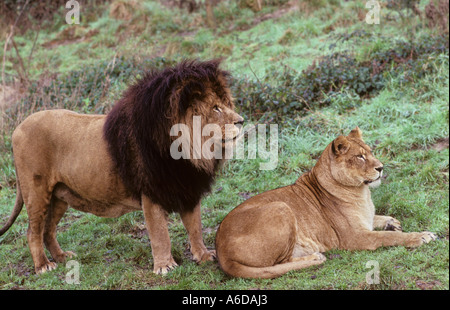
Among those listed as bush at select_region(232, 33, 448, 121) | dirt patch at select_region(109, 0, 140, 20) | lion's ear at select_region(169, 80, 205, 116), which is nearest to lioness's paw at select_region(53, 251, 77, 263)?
lion's ear at select_region(169, 80, 205, 116)

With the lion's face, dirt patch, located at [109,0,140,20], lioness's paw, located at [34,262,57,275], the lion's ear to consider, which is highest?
dirt patch, located at [109,0,140,20]

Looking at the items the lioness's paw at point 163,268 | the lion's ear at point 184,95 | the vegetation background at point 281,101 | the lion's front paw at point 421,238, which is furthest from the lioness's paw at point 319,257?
the lion's ear at point 184,95

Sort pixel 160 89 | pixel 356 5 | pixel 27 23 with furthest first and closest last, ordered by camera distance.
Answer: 1. pixel 27 23
2. pixel 356 5
3. pixel 160 89

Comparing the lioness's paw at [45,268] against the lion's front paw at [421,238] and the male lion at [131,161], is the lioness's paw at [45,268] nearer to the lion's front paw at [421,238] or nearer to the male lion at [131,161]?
the male lion at [131,161]

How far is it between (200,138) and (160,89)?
550mm

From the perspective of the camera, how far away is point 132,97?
199 inches

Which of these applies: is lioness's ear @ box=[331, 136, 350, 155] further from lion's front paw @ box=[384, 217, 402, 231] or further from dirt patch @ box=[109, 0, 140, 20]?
dirt patch @ box=[109, 0, 140, 20]

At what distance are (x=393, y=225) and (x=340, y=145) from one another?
96 centimetres

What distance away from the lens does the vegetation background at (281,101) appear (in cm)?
508

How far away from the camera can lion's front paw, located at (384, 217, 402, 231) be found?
5.41 meters

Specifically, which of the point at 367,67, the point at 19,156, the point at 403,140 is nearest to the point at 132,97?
the point at 19,156

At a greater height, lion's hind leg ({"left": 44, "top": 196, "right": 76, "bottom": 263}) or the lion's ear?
the lion's ear

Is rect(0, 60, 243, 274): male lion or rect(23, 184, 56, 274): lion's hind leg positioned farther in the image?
rect(23, 184, 56, 274): lion's hind leg

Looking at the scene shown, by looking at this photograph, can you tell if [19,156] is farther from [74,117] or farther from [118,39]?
[118,39]
